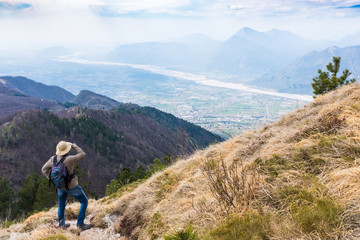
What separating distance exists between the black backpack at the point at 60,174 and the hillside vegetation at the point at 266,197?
113 cm

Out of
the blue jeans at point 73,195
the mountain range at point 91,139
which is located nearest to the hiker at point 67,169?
the blue jeans at point 73,195

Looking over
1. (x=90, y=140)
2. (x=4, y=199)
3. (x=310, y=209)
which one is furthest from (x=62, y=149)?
(x=90, y=140)

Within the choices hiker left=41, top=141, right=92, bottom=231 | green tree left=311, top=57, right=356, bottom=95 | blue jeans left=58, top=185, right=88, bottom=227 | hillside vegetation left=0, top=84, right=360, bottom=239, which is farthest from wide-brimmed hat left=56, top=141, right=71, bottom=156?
green tree left=311, top=57, right=356, bottom=95

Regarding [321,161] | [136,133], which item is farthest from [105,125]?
[321,161]

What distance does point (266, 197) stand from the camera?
411cm

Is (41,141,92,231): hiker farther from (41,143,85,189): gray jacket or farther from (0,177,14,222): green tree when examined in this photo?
(0,177,14,222): green tree

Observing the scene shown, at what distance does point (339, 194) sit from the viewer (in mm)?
3484

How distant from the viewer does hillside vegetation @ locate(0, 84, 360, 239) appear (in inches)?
127

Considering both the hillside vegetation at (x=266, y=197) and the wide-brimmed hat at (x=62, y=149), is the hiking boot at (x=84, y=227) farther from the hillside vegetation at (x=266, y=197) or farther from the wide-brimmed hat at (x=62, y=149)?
the wide-brimmed hat at (x=62, y=149)

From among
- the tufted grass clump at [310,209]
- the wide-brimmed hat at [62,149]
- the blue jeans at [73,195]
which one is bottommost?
the blue jeans at [73,195]

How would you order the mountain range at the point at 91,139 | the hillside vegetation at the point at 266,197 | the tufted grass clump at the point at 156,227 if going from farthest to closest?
the mountain range at the point at 91,139 < the tufted grass clump at the point at 156,227 < the hillside vegetation at the point at 266,197

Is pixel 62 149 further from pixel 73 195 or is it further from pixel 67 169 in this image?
pixel 73 195

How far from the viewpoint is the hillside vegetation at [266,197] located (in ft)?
10.6

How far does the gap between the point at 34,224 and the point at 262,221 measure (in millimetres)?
7073
